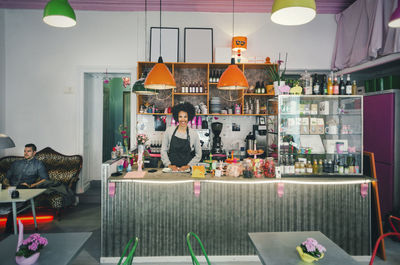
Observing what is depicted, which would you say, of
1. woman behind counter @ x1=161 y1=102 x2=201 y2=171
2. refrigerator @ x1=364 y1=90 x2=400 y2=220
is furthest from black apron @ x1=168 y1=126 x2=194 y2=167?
refrigerator @ x1=364 y1=90 x2=400 y2=220

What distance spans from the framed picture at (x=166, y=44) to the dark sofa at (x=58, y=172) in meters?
2.72

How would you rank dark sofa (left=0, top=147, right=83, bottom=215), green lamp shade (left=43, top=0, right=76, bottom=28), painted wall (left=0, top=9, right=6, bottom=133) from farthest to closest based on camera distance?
painted wall (left=0, top=9, right=6, bottom=133)
dark sofa (left=0, top=147, right=83, bottom=215)
green lamp shade (left=43, top=0, right=76, bottom=28)

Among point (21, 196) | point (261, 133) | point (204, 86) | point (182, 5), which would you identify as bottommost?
point (21, 196)

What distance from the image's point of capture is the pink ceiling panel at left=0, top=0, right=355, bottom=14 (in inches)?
202

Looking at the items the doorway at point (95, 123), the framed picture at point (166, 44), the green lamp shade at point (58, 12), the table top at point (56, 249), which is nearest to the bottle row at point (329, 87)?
the framed picture at point (166, 44)

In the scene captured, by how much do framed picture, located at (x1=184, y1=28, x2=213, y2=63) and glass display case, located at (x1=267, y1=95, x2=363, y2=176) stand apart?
2.53m

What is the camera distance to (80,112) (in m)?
5.44

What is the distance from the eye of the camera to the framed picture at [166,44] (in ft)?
17.5

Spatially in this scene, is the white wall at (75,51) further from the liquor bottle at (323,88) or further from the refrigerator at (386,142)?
the liquor bottle at (323,88)

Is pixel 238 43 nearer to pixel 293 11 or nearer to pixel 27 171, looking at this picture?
pixel 293 11

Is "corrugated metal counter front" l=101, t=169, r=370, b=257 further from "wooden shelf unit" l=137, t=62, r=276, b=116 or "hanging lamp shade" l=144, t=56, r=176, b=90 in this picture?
"wooden shelf unit" l=137, t=62, r=276, b=116

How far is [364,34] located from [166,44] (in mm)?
3749

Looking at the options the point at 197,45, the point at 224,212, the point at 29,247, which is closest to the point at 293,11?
the point at 224,212

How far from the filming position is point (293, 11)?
7.57 feet
